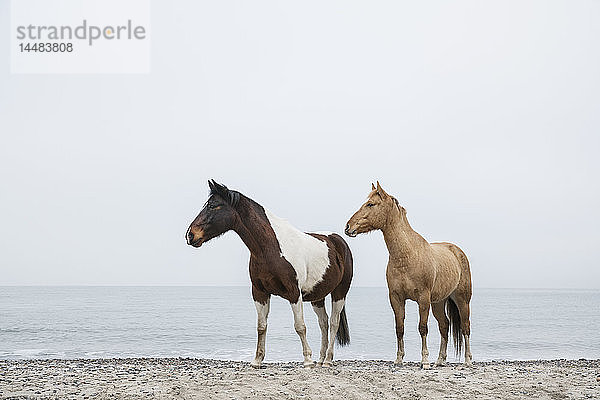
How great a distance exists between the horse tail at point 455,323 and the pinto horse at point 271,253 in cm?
201

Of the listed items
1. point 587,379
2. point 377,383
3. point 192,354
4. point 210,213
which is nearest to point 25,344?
point 192,354

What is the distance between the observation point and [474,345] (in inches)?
778

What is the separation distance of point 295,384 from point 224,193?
226 cm

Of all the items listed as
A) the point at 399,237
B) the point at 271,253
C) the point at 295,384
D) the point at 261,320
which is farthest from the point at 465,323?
the point at 295,384

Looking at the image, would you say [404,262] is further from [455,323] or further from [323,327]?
[455,323]

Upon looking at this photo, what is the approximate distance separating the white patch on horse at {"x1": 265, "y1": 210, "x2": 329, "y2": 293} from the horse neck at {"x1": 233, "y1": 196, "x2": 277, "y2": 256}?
0.53 feet

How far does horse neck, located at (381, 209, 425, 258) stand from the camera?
285 inches

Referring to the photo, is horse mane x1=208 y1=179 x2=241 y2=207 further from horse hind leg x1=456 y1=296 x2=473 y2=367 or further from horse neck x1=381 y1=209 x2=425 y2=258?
horse hind leg x1=456 y1=296 x2=473 y2=367

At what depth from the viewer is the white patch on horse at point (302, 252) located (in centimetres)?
689

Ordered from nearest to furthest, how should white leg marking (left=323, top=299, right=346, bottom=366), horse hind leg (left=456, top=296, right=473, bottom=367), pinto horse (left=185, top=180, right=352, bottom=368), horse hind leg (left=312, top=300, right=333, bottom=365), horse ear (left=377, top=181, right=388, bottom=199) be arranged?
pinto horse (left=185, top=180, right=352, bottom=368), horse ear (left=377, top=181, right=388, bottom=199), white leg marking (left=323, top=299, right=346, bottom=366), horse hind leg (left=312, top=300, right=333, bottom=365), horse hind leg (left=456, top=296, right=473, bottom=367)

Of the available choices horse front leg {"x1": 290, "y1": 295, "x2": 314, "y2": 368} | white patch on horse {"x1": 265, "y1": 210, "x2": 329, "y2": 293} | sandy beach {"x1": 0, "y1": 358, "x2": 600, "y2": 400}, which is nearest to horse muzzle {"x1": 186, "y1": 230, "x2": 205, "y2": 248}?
white patch on horse {"x1": 265, "y1": 210, "x2": 329, "y2": 293}

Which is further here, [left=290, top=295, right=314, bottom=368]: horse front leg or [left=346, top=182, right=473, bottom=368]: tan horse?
[left=346, top=182, right=473, bottom=368]: tan horse

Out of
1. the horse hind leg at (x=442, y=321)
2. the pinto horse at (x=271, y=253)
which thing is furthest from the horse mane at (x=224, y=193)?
the horse hind leg at (x=442, y=321)

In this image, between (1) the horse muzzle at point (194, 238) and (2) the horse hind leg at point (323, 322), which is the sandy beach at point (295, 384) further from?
(1) the horse muzzle at point (194, 238)
